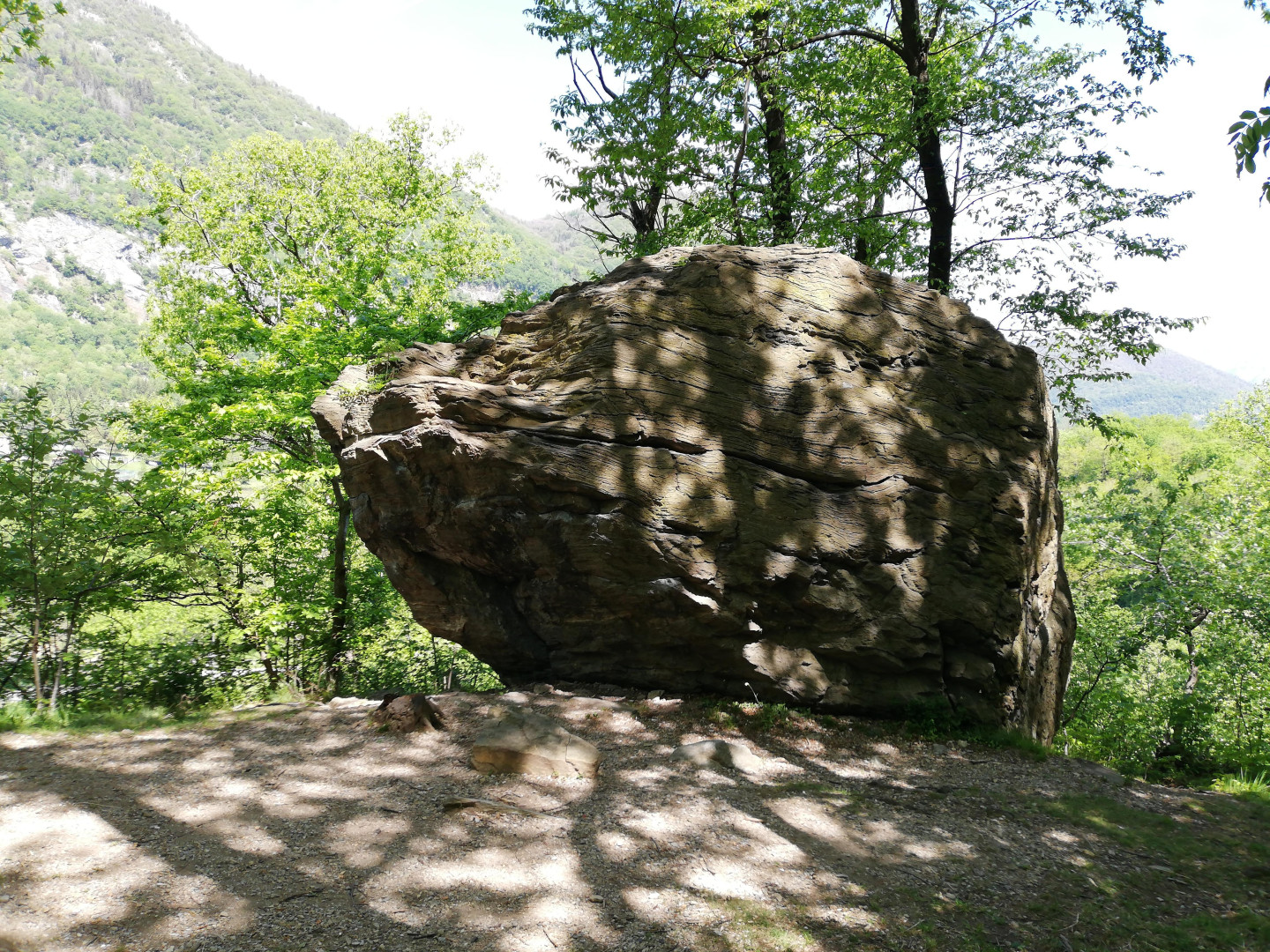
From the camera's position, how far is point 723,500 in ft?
25.3

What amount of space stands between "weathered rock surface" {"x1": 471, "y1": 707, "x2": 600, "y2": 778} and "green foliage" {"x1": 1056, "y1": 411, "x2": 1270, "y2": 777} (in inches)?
390

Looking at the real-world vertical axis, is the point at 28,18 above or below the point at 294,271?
above

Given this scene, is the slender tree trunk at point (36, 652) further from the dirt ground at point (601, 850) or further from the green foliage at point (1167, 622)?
the green foliage at point (1167, 622)

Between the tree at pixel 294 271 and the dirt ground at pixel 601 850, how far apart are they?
6891 mm

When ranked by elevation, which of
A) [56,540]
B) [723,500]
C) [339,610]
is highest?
[723,500]

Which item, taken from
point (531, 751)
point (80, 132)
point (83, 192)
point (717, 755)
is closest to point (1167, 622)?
point (717, 755)

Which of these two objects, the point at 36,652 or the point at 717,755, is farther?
the point at 36,652

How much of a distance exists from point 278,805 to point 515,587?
140 inches

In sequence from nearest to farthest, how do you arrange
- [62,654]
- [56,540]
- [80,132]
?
[56,540], [62,654], [80,132]

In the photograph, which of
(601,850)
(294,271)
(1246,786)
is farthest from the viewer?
(294,271)

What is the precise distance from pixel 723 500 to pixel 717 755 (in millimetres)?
2581

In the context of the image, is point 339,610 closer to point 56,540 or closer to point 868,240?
point 56,540

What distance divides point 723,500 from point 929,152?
10.3 metres

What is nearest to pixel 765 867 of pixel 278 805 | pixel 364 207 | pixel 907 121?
pixel 278 805
